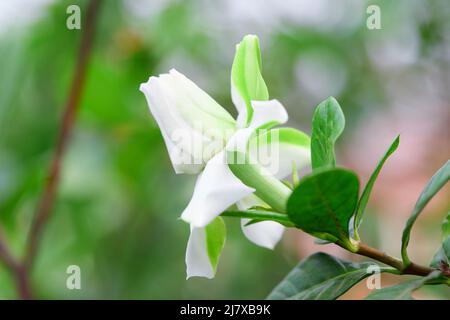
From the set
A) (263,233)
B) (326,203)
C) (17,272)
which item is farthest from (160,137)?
(326,203)

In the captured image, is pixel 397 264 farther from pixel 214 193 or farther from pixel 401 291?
pixel 214 193

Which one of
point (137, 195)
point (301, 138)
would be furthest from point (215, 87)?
point (301, 138)

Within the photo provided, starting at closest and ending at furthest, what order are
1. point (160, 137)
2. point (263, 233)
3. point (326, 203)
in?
point (326, 203), point (263, 233), point (160, 137)

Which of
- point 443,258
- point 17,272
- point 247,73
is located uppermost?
point 247,73

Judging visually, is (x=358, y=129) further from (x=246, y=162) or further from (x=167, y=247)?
(x=246, y=162)

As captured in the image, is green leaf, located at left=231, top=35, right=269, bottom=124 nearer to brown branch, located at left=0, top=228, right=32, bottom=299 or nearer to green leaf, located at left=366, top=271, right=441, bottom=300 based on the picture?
green leaf, located at left=366, top=271, right=441, bottom=300

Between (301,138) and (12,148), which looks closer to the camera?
(301,138)

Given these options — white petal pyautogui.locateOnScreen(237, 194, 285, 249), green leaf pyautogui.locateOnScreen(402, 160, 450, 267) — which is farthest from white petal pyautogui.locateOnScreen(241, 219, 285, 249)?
green leaf pyautogui.locateOnScreen(402, 160, 450, 267)
